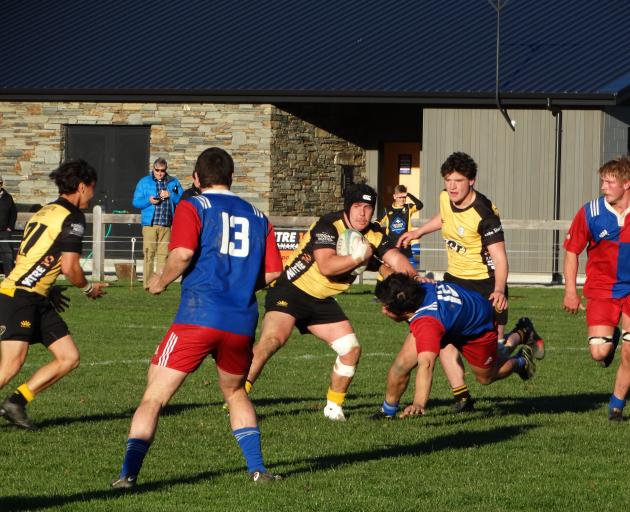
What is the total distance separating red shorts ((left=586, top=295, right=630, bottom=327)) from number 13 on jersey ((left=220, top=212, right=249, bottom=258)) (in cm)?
394

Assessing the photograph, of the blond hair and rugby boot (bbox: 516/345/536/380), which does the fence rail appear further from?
the blond hair

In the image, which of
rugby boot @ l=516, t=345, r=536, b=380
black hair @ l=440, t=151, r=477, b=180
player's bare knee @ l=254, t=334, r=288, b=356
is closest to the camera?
player's bare knee @ l=254, t=334, r=288, b=356

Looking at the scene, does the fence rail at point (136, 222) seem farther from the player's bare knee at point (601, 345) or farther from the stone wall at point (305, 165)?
the player's bare knee at point (601, 345)

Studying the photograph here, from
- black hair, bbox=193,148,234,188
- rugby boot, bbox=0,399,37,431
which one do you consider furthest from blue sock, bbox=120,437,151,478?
rugby boot, bbox=0,399,37,431

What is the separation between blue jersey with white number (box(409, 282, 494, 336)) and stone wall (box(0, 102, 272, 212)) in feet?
63.8

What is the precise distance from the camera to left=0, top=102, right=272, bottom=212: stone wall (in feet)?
96.9

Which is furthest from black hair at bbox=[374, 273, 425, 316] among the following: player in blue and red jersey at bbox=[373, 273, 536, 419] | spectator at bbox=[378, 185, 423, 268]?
spectator at bbox=[378, 185, 423, 268]

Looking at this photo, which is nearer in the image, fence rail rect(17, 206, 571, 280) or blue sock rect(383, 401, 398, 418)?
blue sock rect(383, 401, 398, 418)

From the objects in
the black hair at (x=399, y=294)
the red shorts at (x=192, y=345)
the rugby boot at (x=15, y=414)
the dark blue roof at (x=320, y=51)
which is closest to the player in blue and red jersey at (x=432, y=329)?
the black hair at (x=399, y=294)

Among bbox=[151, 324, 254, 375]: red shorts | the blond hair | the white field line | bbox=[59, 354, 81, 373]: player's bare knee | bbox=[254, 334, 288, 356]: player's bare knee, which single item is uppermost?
the blond hair

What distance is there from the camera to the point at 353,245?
8.99 m

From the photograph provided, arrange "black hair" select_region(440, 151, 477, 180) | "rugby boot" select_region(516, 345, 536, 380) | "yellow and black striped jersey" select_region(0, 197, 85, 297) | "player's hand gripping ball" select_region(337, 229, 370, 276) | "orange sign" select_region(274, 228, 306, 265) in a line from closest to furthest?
"player's hand gripping ball" select_region(337, 229, 370, 276), "yellow and black striped jersey" select_region(0, 197, 85, 297), "black hair" select_region(440, 151, 477, 180), "rugby boot" select_region(516, 345, 536, 380), "orange sign" select_region(274, 228, 306, 265)

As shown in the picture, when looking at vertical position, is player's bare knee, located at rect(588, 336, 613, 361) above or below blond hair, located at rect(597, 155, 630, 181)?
below

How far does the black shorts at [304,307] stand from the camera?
10.6 meters
